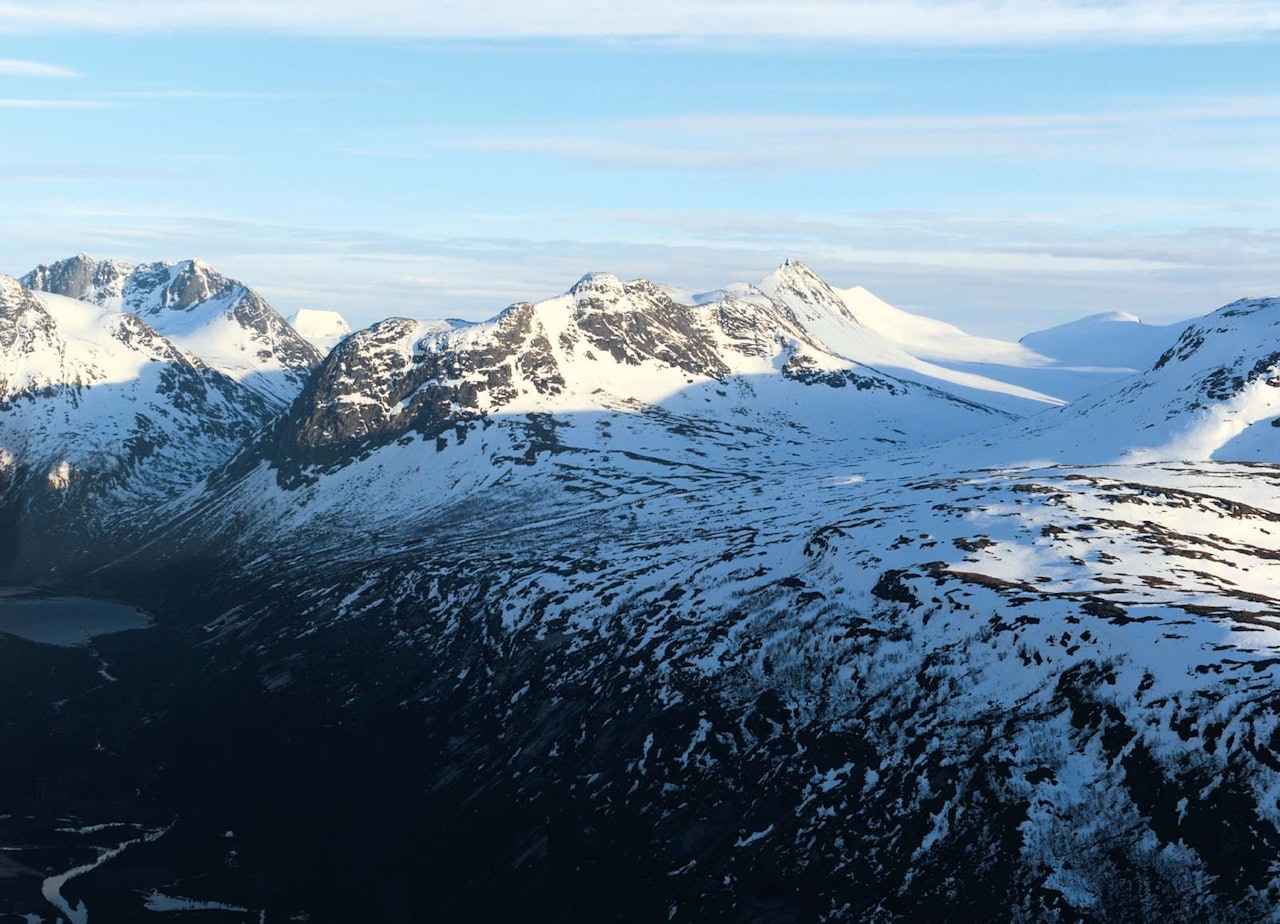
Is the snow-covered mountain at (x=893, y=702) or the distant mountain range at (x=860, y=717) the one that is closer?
the snow-covered mountain at (x=893, y=702)

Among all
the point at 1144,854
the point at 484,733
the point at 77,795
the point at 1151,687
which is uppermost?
the point at 1151,687

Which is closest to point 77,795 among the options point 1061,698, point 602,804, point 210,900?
point 210,900

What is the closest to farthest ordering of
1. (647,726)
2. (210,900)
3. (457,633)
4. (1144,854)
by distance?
(1144,854)
(210,900)
(647,726)
(457,633)

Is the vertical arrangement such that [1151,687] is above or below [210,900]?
above

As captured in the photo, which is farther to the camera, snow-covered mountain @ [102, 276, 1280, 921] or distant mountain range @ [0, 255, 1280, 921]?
distant mountain range @ [0, 255, 1280, 921]

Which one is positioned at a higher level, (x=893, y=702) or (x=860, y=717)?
(x=893, y=702)

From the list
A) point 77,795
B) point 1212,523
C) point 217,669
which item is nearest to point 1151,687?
point 1212,523

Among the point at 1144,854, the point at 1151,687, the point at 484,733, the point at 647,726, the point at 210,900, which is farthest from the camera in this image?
the point at 484,733

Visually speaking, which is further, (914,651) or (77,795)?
(77,795)

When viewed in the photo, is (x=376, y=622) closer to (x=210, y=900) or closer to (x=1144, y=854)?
(x=210, y=900)

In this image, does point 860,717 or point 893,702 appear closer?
point 893,702
